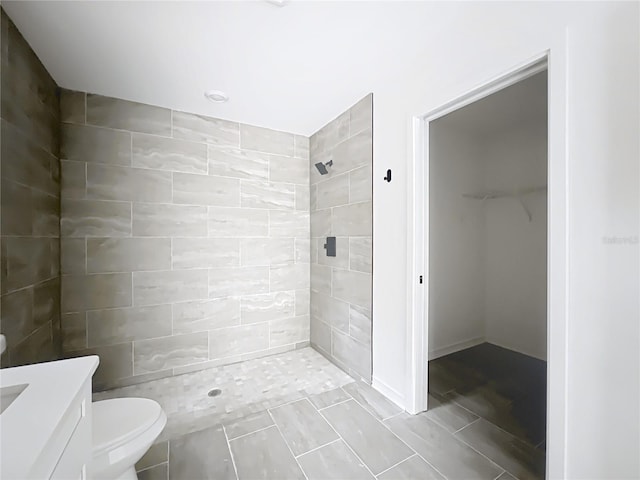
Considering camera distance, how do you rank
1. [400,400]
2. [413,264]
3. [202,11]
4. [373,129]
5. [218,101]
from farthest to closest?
[218,101] → [373,129] → [400,400] → [413,264] → [202,11]

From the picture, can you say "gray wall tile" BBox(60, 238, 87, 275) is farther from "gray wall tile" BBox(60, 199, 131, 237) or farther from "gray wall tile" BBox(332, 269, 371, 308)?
"gray wall tile" BBox(332, 269, 371, 308)

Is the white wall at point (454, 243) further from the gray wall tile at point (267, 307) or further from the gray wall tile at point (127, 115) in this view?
the gray wall tile at point (127, 115)

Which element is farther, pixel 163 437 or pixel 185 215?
pixel 185 215

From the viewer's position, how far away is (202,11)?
A: 1482 mm

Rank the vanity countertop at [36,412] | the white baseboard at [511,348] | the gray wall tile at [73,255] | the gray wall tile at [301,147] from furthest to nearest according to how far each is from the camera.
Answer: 1. the gray wall tile at [301,147]
2. the white baseboard at [511,348]
3. the gray wall tile at [73,255]
4. the vanity countertop at [36,412]

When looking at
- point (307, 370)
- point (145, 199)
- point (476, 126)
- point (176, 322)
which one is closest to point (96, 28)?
point (145, 199)

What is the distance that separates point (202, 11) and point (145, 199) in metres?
1.60

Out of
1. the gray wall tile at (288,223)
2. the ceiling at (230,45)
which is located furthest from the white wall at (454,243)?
the gray wall tile at (288,223)

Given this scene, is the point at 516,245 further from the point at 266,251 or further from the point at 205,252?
the point at 205,252

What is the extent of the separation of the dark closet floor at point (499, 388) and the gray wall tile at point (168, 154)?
2928 mm

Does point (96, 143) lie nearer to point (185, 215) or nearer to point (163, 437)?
point (185, 215)

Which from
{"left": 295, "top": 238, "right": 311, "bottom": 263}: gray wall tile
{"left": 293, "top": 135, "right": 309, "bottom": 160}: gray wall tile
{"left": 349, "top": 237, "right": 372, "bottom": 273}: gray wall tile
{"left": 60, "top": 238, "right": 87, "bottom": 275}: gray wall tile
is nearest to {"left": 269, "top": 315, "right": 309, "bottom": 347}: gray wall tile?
{"left": 295, "top": 238, "right": 311, "bottom": 263}: gray wall tile

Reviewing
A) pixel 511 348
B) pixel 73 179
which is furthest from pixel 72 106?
pixel 511 348

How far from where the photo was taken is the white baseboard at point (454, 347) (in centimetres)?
295
